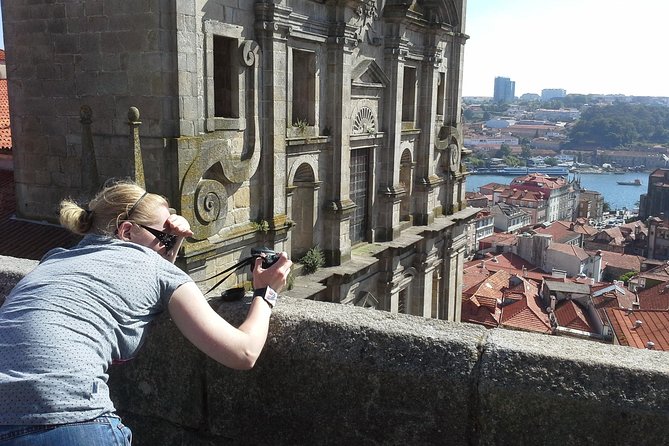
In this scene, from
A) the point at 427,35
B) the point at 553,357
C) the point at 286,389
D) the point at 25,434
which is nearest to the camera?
the point at 25,434

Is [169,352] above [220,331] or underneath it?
underneath

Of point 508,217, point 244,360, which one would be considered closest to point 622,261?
point 508,217

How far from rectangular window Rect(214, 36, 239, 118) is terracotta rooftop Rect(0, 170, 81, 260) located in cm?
319

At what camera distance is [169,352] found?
10.6 ft

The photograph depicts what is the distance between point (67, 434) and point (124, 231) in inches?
35.2

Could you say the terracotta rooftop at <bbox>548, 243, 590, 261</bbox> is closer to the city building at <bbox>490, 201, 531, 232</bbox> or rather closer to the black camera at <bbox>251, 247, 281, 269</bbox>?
the city building at <bbox>490, 201, 531, 232</bbox>

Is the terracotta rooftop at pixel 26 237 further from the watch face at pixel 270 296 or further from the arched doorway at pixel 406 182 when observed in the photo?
the arched doorway at pixel 406 182

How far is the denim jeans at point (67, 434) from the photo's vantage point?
2071 mm

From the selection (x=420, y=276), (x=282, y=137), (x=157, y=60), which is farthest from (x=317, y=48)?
(x=420, y=276)

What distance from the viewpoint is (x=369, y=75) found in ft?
53.9

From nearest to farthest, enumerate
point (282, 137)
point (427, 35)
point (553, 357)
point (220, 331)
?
point (220, 331), point (553, 357), point (282, 137), point (427, 35)

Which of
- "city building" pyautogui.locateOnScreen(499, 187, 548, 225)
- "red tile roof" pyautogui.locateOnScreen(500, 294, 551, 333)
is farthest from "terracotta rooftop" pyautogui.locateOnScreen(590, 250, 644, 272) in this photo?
"red tile roof" pyautogui.locateOnScreen(500, 294, 551, 333)

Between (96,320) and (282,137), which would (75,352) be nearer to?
(96,320)

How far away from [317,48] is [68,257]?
11.8 metres
